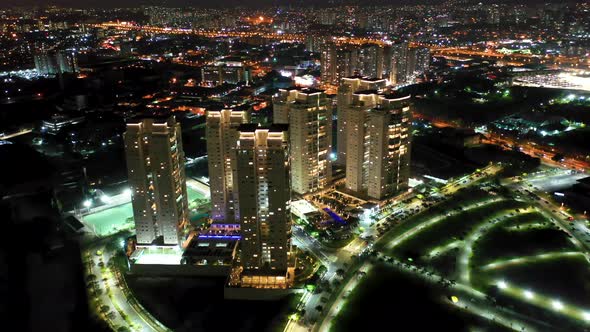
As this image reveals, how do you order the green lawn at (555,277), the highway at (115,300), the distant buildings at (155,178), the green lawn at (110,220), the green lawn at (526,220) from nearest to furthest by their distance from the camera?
the highway at (115,300), the green lawn at (555,277), the distant buildings at (155,178), the green lawn at (526,220), the green lawn at (110,220)

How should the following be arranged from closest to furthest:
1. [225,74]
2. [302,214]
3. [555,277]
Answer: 1. [555,277]
2. [302,214]
3. [225,74]

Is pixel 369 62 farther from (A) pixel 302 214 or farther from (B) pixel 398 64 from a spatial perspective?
(A) pixel 302 214

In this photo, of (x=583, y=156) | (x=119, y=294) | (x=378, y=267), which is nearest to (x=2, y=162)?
(x=119, y=294)

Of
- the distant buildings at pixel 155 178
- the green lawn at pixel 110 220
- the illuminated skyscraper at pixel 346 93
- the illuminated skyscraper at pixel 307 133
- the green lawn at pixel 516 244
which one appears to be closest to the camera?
the distant buildings at pixel 155 178

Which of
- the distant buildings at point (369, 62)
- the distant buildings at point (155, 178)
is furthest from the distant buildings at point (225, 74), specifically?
the distant buildings at point (155, 178)

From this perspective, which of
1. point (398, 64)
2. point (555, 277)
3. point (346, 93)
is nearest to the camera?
point (555, 277)

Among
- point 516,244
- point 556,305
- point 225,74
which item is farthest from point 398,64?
point 556,305

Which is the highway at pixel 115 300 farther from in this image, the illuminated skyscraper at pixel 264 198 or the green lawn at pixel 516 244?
the green lawn at pixel 516 244

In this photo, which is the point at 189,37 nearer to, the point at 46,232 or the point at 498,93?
the point at 498,93
